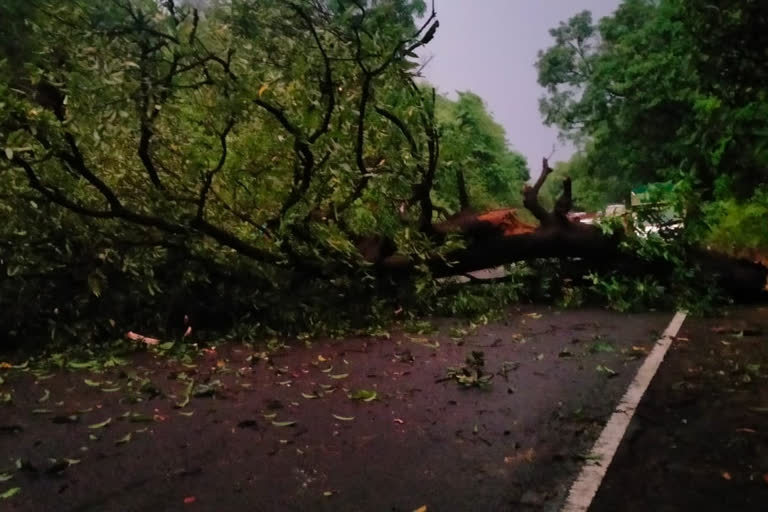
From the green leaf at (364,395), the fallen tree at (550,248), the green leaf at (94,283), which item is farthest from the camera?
the fallen tree at (550,248)

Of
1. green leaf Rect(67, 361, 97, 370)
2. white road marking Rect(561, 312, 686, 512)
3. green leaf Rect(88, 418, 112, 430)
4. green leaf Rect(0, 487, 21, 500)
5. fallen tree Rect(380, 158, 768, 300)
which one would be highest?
fallen tree Rect(380, 158, 768, 300)

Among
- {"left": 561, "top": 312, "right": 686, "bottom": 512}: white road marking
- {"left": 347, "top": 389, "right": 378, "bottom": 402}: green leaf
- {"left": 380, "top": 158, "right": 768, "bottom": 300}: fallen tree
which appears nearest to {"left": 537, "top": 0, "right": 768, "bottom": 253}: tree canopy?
{"left": 380, "top": 158, "right": 768, "bottom": 300}: fallen tree

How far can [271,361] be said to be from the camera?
4219mm

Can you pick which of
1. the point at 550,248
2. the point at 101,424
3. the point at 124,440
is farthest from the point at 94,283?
the point at 550,248

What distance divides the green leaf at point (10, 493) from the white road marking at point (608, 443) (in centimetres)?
170

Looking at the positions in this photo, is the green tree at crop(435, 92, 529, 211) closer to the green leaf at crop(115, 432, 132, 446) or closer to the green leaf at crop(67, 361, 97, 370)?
the green leaf at crop(67, 361, 97, 370)

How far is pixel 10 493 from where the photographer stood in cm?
215

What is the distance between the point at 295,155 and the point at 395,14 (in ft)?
4.07

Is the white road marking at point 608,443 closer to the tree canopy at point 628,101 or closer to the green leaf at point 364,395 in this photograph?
the green leaf at point 364,395

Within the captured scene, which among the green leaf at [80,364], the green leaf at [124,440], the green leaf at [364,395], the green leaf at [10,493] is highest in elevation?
the green leaf at [80,364]

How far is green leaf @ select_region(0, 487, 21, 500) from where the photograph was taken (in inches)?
83.5

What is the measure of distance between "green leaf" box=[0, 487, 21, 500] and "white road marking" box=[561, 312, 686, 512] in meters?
1.70

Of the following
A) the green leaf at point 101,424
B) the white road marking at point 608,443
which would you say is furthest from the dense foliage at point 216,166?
the white road marking at point 608,443

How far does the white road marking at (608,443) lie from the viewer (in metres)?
2.02
